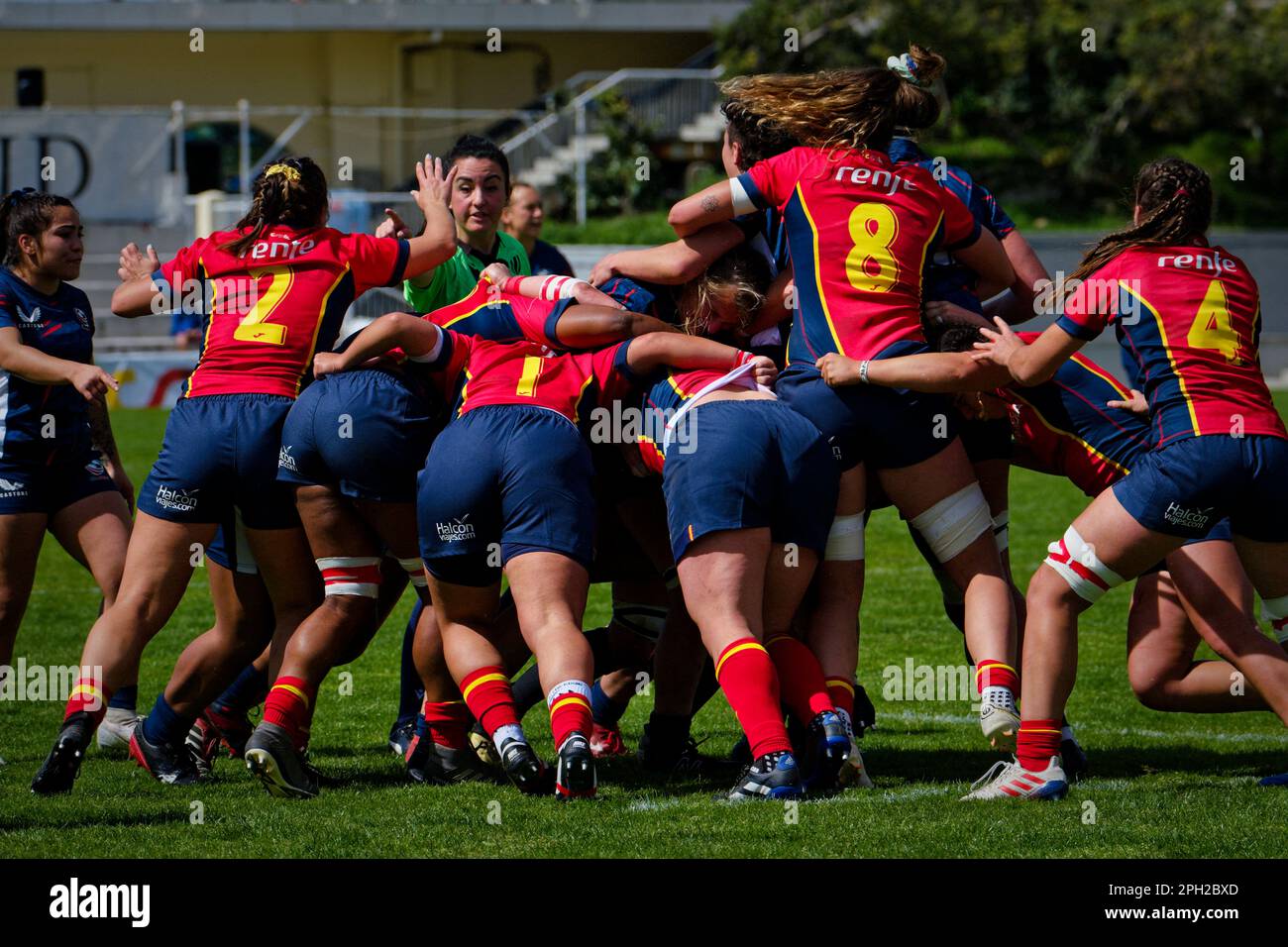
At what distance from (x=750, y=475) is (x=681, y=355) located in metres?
0.55

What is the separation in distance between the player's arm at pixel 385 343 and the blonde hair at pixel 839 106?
145 cm

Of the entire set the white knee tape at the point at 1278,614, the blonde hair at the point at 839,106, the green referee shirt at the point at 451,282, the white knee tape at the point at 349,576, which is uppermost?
the blonde hair at the point at 839,106

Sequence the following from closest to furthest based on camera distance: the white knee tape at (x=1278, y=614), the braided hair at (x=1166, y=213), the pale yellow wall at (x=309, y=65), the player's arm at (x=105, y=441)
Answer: the braided hair at (x=1166, y=213) → the white knee tape at (x=1278, y=614) → the player's arm at (x=105, y=441) → the pale yellow wall at (x=309, y=65)

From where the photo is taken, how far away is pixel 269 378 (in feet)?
19.7

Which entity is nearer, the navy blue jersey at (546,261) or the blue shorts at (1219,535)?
the blue shorts at (1219,535)

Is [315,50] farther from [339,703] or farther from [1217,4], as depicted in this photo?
[339,703]

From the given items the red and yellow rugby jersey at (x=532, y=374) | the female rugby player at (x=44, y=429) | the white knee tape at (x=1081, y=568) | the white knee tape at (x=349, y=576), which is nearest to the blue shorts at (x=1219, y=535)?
the white knee tape at (x=1081, y=568)

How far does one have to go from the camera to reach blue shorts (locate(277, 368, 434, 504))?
5.74m

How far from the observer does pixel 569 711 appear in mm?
5258

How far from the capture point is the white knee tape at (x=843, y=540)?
5918 millimetres

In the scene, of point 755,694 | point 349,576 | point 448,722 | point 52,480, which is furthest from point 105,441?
point 755,694

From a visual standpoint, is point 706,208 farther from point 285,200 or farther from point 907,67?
point 285,200

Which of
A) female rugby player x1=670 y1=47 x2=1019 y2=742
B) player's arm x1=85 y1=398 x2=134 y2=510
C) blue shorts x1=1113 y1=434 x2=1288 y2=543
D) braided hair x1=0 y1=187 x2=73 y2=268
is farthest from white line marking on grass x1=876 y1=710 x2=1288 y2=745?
braided hair x1=0 y1=187 x2=73 y2=268

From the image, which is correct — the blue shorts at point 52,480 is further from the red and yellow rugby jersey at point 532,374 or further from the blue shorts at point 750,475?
the blue shorts at point 750,475
